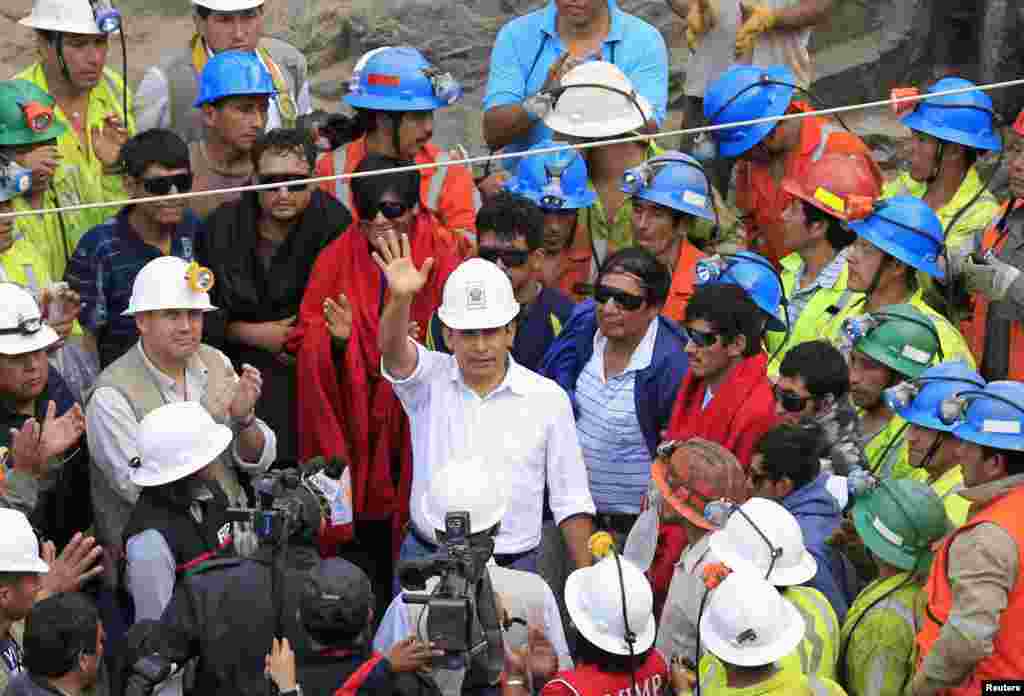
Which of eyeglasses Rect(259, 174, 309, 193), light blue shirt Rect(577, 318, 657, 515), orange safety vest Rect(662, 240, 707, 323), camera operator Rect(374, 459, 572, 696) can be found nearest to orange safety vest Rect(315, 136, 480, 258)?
eyeglasses Rect(259, 174, 309, 193)

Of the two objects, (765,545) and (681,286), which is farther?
(681,286)

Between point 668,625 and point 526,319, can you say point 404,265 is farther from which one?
point 668,625

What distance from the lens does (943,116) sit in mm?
7367

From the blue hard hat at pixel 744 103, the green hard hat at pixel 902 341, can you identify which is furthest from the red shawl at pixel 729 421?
the blue hard hat at pixel 744 103

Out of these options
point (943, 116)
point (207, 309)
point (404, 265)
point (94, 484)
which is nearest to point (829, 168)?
point (943, 116)

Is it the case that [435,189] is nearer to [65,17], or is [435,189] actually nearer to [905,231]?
[65,17]

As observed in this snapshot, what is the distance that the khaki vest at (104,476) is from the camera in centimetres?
608

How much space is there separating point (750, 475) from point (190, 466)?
1.78 meters

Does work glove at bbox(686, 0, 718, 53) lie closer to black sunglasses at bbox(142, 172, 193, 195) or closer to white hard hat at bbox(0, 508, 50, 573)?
black sunglasses at bbox(142, 172, 193, 195)

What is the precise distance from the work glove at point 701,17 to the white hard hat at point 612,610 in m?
4.31

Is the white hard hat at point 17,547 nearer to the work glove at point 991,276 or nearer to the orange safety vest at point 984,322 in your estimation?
the work glove at point 991,276

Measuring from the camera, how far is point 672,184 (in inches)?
276

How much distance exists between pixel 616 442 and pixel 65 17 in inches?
114

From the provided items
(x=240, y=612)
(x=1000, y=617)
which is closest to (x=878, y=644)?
(x=1000, y=617)
